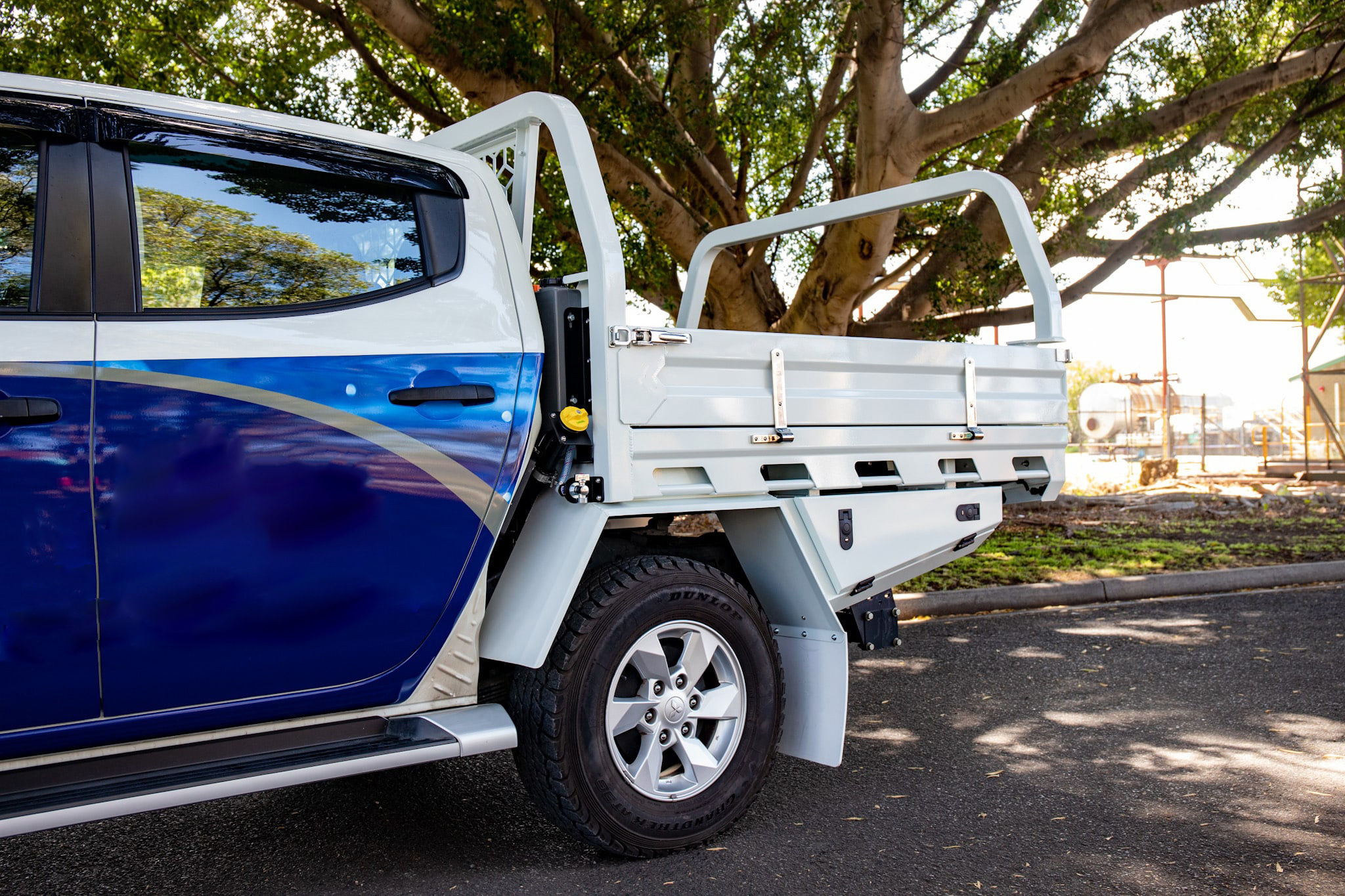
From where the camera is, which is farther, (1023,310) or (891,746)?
(1023,310)

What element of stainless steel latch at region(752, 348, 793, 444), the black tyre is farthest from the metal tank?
the black tyre

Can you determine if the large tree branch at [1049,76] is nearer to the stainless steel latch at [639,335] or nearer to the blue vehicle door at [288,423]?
the stainless steel latch at [639,335]

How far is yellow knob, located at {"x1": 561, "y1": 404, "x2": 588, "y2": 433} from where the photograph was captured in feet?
11.1

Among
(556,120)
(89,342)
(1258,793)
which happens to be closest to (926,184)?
(556,120)

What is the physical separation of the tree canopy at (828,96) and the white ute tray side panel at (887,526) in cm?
553

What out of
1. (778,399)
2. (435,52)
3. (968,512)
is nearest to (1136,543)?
(968,512)

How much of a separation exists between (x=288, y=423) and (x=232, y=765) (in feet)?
2.98

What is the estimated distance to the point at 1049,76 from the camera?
8.88m

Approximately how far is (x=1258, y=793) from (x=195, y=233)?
3940mm

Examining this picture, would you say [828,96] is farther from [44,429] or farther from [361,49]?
[44,429]

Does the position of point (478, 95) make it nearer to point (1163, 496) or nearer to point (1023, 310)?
point (1023, 310)

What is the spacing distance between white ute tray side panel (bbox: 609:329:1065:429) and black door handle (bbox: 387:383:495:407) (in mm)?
418

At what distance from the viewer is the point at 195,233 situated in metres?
2.97

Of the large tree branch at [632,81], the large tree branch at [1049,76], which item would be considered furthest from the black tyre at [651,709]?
the large tree branch at [1049,76]
